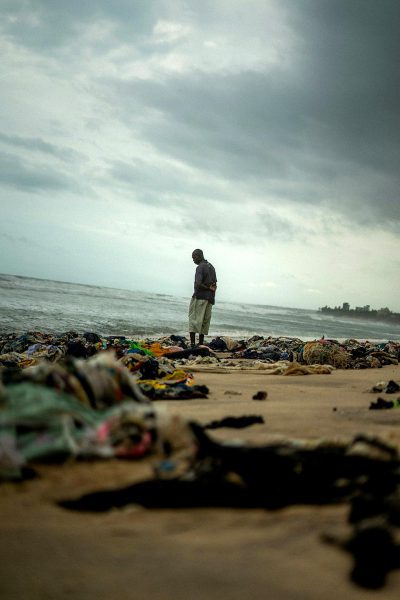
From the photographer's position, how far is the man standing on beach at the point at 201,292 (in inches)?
404

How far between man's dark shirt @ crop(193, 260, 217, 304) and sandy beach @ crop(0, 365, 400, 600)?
28.3 ft

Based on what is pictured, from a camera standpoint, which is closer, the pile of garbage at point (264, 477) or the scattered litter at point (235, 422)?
the pile of garbage at point (264, 477)

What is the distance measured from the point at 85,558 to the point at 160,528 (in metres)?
0.27

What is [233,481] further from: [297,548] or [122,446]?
[122,446]

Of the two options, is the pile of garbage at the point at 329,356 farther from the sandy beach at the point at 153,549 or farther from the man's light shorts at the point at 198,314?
the sandy beach at the point at 153,549

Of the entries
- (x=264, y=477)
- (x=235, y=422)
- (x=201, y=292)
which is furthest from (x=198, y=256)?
(x=264, y=477)

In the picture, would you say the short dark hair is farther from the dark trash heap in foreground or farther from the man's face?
the dark trash heap in foreground

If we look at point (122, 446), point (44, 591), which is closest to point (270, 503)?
point (122, 446)

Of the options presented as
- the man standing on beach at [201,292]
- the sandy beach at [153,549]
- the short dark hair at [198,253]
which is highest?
the short dark hair at [198,253]

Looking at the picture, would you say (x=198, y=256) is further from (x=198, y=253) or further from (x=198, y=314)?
(x=198, y=314)

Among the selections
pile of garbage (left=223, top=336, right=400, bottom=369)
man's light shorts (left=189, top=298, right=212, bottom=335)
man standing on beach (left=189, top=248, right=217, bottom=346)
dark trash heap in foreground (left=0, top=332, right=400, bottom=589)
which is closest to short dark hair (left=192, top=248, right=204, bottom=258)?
man standing on beach (left=189, top=248, right=217, bottom=346)

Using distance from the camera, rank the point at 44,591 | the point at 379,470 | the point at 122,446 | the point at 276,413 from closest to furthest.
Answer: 1. the point at 44,591
2. the point at 379,470
3. the point at 122,446
4. the point at 276,413

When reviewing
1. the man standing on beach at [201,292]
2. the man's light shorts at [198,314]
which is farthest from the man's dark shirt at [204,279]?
the man's light shorts at [198,314]

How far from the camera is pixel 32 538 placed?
1335 mm
